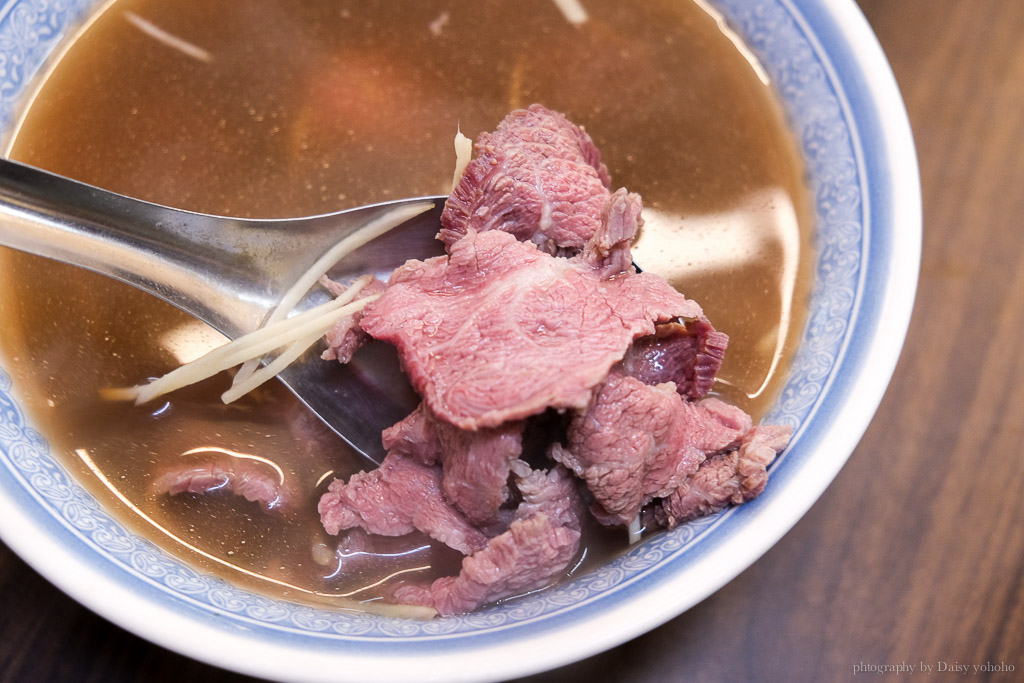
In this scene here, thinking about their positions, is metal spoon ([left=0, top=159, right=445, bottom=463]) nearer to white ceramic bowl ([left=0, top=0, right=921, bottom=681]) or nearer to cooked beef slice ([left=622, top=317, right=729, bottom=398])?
white ceramic bowl ([left=0, top=0, right=921, bottom=681])

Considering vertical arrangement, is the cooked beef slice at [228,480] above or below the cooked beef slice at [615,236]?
below

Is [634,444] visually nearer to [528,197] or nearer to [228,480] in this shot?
[528,197]

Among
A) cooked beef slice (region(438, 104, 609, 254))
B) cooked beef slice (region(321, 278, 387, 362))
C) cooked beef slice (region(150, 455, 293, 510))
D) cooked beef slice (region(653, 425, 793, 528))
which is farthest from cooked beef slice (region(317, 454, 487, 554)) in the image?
cooked beef slice (region(438, 104, 609, 254))

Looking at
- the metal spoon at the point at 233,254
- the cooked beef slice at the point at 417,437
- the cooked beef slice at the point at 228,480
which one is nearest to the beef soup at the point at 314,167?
the cooked beef slice at the point at 228,480

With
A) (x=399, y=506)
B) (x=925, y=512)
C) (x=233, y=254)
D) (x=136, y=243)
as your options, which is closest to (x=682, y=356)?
(x=399, y=506)

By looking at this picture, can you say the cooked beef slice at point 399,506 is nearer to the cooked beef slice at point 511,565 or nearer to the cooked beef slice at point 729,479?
the cooked beef slice at point 511,565

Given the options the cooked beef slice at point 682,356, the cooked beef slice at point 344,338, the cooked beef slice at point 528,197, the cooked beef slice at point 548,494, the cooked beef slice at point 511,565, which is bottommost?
the cooked beef slice at point 511,565

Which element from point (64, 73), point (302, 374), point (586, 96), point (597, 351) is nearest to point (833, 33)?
point (586, 96)
